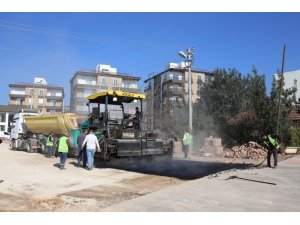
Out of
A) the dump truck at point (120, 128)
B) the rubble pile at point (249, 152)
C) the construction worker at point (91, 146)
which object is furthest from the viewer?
the rubble pile at point (249, 152)

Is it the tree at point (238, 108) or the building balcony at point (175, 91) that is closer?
the tree at point (238, 108)

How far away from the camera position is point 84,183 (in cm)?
997

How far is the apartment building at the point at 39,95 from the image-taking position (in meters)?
88.2

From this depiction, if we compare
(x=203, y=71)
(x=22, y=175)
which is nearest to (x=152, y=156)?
(x=22, y=175)

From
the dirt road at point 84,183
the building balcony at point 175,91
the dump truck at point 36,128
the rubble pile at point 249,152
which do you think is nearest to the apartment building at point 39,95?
the building balcony at point 175,91

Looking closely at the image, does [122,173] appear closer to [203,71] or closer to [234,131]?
[234,131]

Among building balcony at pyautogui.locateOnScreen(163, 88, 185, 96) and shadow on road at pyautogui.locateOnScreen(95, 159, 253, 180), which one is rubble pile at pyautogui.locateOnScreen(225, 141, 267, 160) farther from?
building balcony at pyautogui.locateOnScreen(163, 88, 185, 96)

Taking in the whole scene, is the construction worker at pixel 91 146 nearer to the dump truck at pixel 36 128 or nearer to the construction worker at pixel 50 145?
the dump truck at pixel 36 128

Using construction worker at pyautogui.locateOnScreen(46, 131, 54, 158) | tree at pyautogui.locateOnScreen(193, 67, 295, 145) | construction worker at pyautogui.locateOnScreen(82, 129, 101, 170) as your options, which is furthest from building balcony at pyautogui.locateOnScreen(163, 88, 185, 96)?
construction worker at pyautogui.locateOnScreen(82, 129, 101, 170)

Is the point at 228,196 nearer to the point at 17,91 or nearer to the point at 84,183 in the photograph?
the point at 84,183

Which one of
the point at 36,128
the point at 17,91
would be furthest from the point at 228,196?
the point at 17,91

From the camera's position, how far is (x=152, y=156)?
44.2ft

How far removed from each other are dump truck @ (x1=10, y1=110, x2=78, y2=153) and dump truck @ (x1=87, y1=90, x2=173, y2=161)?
13.2 ft

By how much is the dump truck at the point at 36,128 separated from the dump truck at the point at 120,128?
401cm
